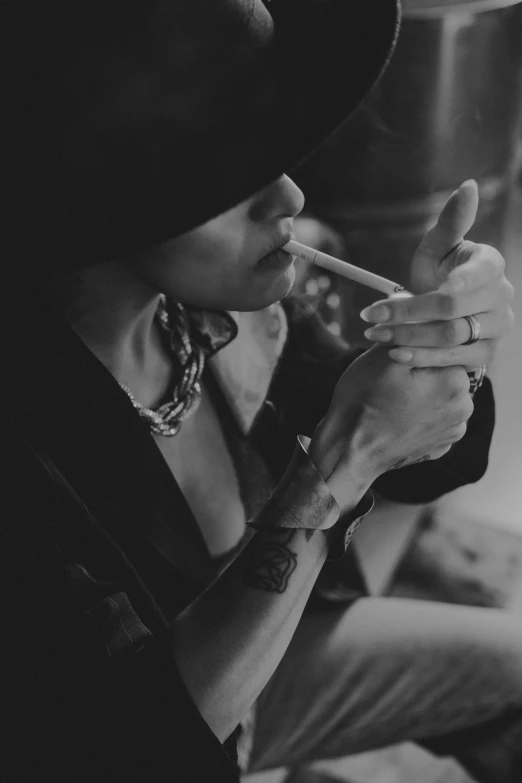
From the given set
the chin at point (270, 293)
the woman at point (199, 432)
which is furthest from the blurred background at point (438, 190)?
the chin at point (270, 293)

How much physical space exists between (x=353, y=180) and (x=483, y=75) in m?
0.38

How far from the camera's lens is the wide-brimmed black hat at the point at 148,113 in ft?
1.81

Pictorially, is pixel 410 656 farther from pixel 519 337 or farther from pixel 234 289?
pixel 519 337

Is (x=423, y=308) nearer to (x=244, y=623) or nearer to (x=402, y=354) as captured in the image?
(x=402, y=354)

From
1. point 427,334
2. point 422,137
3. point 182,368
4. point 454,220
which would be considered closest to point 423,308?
point 427,334

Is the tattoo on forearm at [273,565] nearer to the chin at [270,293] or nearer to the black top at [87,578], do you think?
the black top at [87,578]

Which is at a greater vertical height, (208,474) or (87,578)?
(87,578)

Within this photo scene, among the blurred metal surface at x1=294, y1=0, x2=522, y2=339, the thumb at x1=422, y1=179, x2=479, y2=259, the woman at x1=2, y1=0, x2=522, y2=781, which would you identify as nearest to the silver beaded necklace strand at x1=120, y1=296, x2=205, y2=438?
the woman at x1=2, y1=0, x2=522, y2=781

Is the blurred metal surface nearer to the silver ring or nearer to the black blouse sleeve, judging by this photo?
the silver ring

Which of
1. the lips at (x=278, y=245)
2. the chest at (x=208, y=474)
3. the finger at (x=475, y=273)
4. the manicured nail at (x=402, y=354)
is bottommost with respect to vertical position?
the chest at (x=208, y=474)

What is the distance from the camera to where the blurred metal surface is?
5.73 feet

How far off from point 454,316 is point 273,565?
0.28 m

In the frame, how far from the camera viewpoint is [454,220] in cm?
79

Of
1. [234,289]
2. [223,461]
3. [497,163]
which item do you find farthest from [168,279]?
[497,163]
